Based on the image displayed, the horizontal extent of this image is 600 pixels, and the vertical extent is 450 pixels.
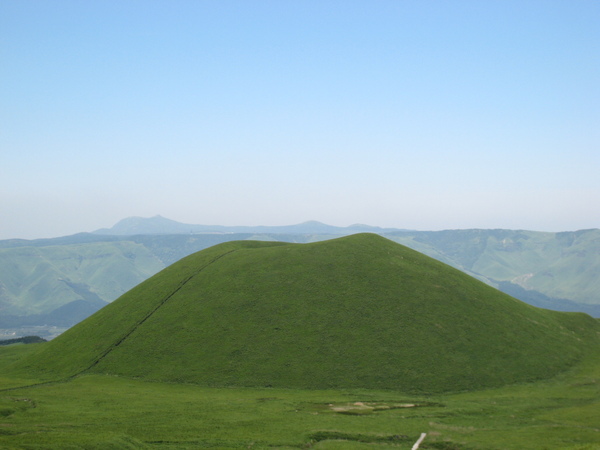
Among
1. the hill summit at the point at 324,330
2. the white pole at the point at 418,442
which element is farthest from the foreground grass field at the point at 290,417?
the hill summit at the point at 324,330

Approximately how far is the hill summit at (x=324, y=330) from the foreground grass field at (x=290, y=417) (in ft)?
12.3

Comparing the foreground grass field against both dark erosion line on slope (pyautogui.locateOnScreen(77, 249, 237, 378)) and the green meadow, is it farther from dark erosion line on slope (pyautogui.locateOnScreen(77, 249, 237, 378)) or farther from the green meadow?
dark erosion line on slope (pyautogui.locateOnScreen(77, 249, 237, 378))

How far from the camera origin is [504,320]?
7731 centimetres

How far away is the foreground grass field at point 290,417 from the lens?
39.5 m

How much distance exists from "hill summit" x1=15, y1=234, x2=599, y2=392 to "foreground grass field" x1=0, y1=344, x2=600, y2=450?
3.75 m

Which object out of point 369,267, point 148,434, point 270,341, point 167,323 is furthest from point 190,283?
point 148,434

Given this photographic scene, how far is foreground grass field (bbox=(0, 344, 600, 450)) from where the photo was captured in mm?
39531

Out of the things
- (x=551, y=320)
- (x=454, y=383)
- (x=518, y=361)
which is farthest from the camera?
(x=551, y=320)

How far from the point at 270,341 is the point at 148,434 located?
1206 inches

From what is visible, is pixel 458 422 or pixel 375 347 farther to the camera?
pixel 375 347

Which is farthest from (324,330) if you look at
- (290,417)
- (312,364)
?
(290,417)

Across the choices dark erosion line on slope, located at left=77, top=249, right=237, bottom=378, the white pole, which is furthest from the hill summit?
the white pole

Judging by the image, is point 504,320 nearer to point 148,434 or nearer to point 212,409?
point 212,409

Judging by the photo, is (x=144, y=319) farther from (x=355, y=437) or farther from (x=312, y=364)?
(x=355, y=437)
